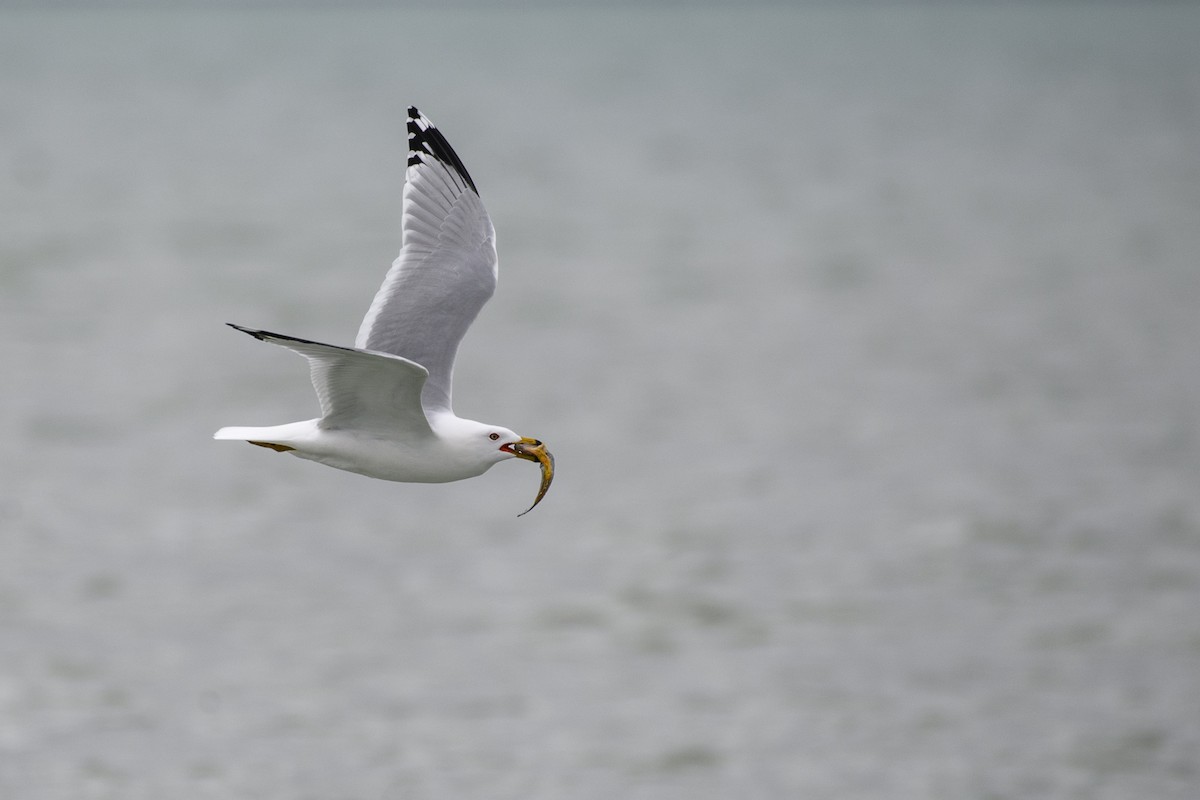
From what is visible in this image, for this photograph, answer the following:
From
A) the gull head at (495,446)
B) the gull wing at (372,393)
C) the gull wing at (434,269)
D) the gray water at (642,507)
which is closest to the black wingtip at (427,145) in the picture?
the gull wing at (434,269)

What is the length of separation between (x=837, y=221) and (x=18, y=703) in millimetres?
46385

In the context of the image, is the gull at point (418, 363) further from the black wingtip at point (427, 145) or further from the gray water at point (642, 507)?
the gray water at point (642, 507)

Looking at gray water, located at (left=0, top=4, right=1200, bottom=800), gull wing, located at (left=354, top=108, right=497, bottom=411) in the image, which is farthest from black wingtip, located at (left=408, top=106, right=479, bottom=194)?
gray water, located at (left=0, top=4, right=1200, bottom=800)

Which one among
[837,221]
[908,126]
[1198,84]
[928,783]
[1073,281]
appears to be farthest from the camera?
[1198,84]

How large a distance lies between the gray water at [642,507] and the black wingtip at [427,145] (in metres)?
15.4

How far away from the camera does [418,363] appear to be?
10578mm

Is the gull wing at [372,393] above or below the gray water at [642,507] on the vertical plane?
below

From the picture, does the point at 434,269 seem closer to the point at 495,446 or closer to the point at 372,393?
the point at 372,393

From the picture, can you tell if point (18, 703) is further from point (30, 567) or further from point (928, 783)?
point (928, 783)

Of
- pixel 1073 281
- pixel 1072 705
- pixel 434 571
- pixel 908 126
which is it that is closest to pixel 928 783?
pixel 1072 705

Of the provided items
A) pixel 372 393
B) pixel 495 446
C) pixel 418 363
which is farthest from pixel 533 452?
pixel 418 363

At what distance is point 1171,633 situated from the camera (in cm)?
3148

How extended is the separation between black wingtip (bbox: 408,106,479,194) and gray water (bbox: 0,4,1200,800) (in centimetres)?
1536

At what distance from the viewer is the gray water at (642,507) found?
2745cm
